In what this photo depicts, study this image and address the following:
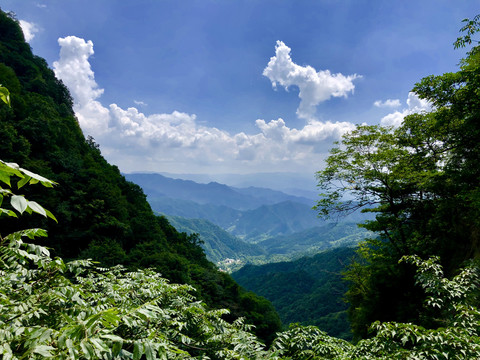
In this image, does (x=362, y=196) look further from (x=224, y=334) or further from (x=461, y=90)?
(x=224, y=334)

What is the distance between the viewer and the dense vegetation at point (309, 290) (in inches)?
3337

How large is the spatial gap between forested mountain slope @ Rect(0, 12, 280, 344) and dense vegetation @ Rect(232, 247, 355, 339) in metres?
46.9

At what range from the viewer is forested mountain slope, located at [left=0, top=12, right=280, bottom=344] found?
24789 millimetres

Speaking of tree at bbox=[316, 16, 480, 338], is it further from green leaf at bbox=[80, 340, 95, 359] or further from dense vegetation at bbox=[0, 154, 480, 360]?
green leaf at bbox=[80, 340, 95, 359]

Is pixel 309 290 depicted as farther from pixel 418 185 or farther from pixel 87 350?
pixel 87 350

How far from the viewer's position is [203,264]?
4666 centimetres

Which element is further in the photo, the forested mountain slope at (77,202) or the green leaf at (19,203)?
the forested mountain slope at (77,202)

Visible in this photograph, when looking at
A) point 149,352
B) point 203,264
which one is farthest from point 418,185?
point 203,264

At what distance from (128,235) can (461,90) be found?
123ft

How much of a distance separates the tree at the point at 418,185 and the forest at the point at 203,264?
0.30ft

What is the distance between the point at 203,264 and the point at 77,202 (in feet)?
87.3

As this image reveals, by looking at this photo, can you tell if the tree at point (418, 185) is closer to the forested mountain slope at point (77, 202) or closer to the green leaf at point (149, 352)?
the green leaf at point (149, 352)

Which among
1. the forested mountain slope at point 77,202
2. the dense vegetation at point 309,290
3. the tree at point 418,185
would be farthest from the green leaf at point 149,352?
the dense vegetation at point 309,290

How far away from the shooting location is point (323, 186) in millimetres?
18078
